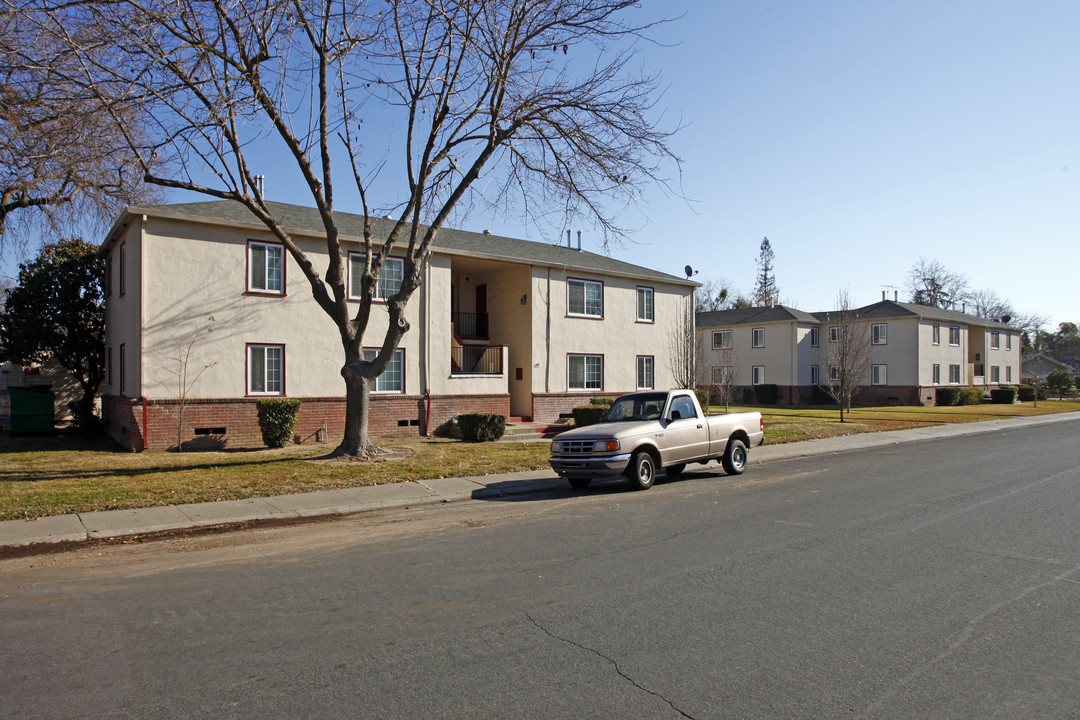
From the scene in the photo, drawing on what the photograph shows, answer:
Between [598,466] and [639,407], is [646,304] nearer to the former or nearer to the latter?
[639,407]

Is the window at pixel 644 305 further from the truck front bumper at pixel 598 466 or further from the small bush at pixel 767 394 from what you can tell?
the small bush at pixel 767 394

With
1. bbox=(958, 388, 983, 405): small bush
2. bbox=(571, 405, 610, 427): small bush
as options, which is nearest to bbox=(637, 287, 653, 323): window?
bbox=(571, 405, 610, 427): small bush

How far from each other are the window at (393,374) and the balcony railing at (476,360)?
221 centimetres

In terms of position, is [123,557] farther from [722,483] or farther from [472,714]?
[722,483]

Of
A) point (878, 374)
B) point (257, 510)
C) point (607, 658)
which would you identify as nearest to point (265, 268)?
point (257, 510)

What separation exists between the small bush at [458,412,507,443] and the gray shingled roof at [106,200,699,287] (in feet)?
18.6

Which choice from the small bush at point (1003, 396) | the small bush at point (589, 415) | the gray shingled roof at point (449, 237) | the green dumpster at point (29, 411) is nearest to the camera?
the gray shingled roof at point (449, 237)

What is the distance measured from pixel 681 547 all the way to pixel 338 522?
493 cm

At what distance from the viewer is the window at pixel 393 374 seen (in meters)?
21.4

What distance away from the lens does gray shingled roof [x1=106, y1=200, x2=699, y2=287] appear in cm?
1891

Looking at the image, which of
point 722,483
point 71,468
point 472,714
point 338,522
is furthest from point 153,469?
point 472,714

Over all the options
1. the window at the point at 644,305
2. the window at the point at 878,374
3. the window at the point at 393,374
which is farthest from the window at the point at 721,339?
the window at the point at 393,374

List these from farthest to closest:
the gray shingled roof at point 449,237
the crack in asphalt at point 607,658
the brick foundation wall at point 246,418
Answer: the gray shingled roof at point 449,237
the brick foundation wall at point 246,418
the crack in asphalt at point 607,658

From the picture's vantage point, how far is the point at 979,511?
9781 millimetres
